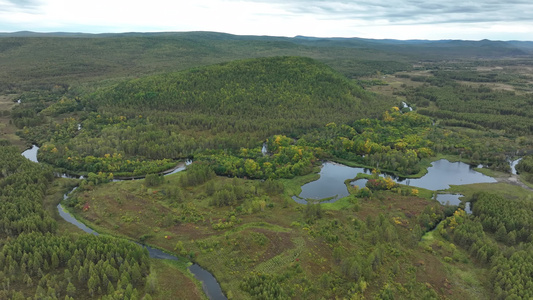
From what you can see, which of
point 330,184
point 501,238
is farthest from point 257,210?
point 501,238

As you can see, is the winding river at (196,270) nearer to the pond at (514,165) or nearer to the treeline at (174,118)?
the treeline at (174,118)

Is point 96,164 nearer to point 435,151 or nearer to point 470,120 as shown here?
point 435,151

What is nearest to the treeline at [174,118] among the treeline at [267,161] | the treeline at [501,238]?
the treeline at [267,161]

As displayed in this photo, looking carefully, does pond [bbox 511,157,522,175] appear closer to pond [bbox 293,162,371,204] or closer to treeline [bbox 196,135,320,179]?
pond [bbox 293,162,371,204]

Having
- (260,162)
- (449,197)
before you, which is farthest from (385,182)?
(260,162)

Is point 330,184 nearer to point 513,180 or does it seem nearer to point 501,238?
point 501,238

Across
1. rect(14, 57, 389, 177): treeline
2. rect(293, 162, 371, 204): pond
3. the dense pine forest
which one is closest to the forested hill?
rect(14, 57, 389, 177): treeline
